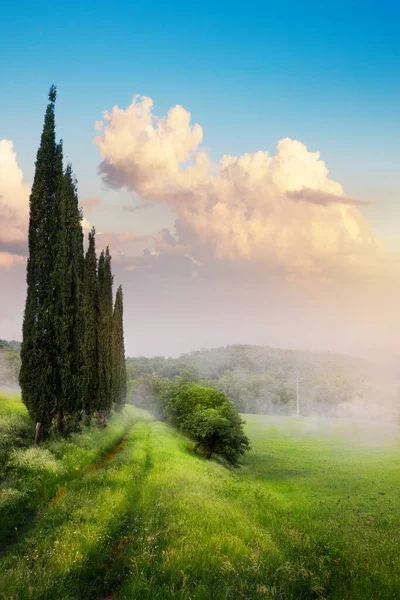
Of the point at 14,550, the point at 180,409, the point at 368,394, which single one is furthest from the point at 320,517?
the point at 368,394

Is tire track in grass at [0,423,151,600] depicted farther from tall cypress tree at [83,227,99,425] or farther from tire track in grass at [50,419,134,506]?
tall cypress tree at [83,227,99,425]

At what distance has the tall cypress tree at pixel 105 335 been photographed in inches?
1442

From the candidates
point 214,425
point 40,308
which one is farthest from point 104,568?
point 214,425

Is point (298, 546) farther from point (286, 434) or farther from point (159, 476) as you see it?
point (286, 434)

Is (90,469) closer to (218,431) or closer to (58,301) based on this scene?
(58,301)

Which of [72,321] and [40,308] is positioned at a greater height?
[40,308]

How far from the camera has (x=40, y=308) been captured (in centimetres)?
2256

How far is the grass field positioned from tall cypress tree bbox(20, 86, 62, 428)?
1820 millimetres

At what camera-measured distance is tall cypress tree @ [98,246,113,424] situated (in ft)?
120

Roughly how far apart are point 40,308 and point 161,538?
1690 centimetres

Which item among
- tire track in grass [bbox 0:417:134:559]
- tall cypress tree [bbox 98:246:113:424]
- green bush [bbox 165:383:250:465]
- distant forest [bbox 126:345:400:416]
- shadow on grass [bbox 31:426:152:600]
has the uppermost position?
tall cypress tree [bbox 98:246:113:424]

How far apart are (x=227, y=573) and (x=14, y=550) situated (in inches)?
195

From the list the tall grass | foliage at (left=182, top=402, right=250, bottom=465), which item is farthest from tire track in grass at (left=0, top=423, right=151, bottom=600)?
foliage at (left=182, top=402, right=250, bottom=465)

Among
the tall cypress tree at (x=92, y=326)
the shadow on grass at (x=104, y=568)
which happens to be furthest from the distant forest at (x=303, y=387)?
the shadow on grass at (x=104, y=568)
